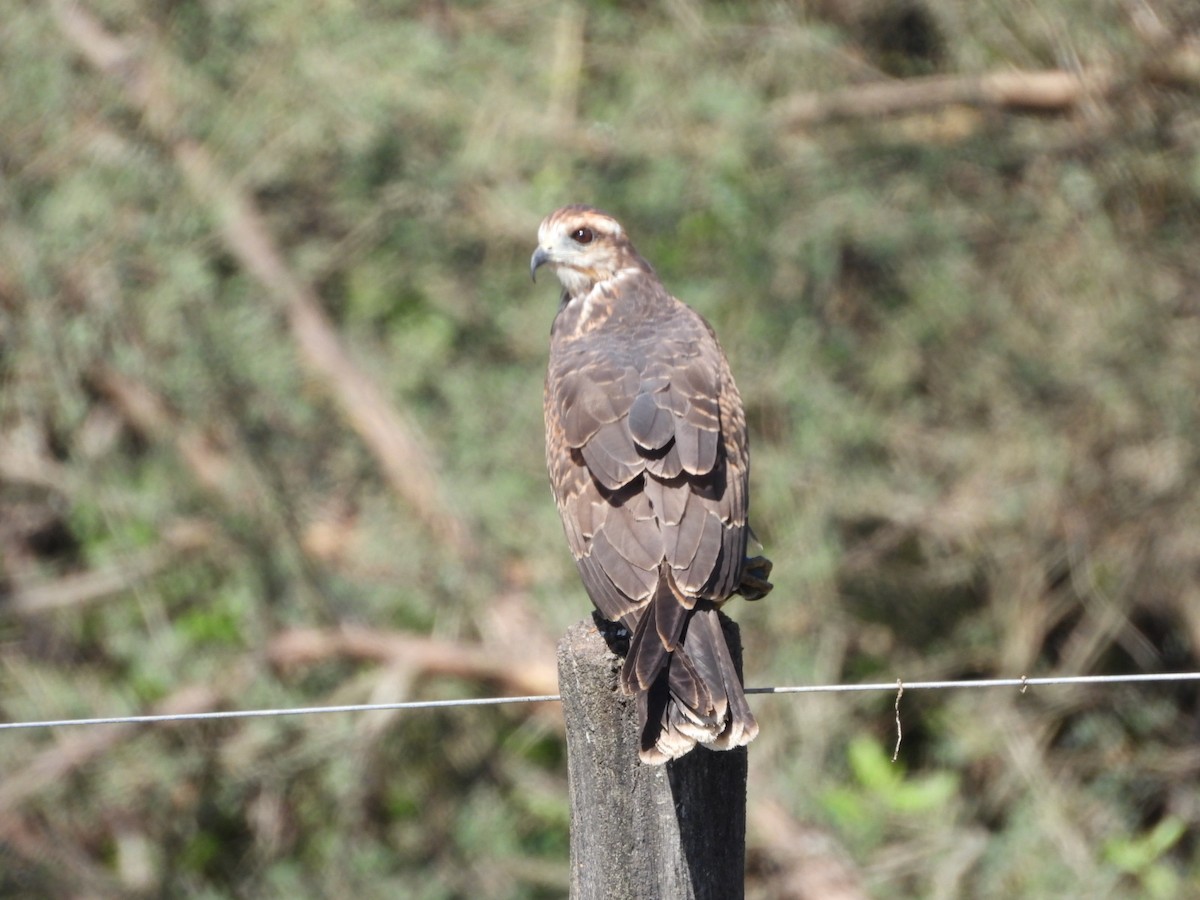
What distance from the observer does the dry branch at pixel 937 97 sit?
682 centimetres

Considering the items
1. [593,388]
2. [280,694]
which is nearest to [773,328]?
[280,694]

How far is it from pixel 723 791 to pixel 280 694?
13.6 feet

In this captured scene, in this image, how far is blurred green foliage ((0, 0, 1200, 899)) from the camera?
257 inches

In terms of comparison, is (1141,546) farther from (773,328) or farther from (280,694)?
(280,694)

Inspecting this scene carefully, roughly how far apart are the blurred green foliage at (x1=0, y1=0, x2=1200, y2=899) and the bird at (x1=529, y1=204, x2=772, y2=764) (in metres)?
2.46

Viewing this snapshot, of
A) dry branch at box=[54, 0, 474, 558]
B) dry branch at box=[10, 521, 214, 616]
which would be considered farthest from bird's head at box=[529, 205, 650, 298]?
dry branch at box=[10, 521, 214, 616]

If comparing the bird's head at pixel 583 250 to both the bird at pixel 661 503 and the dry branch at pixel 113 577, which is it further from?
the dry branch at pixel 113 577

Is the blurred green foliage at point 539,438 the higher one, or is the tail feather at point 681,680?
the blurred green foliage at point 539,438

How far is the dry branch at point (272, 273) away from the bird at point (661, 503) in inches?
97.9

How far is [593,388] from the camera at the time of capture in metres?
3.83

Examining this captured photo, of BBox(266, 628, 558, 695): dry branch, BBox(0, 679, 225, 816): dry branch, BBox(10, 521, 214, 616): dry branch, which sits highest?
BBox(10, 521, 214, 616): dry branch

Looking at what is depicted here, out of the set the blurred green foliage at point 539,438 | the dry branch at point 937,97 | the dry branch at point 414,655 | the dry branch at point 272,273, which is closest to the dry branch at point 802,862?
the blurred green foliage at point 539,438

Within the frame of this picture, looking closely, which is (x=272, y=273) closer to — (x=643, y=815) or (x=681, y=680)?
(x=681, y=680)

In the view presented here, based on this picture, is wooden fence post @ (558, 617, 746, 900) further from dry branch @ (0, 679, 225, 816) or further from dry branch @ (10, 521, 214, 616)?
dry branch @ (10, 521, 214, 616)
